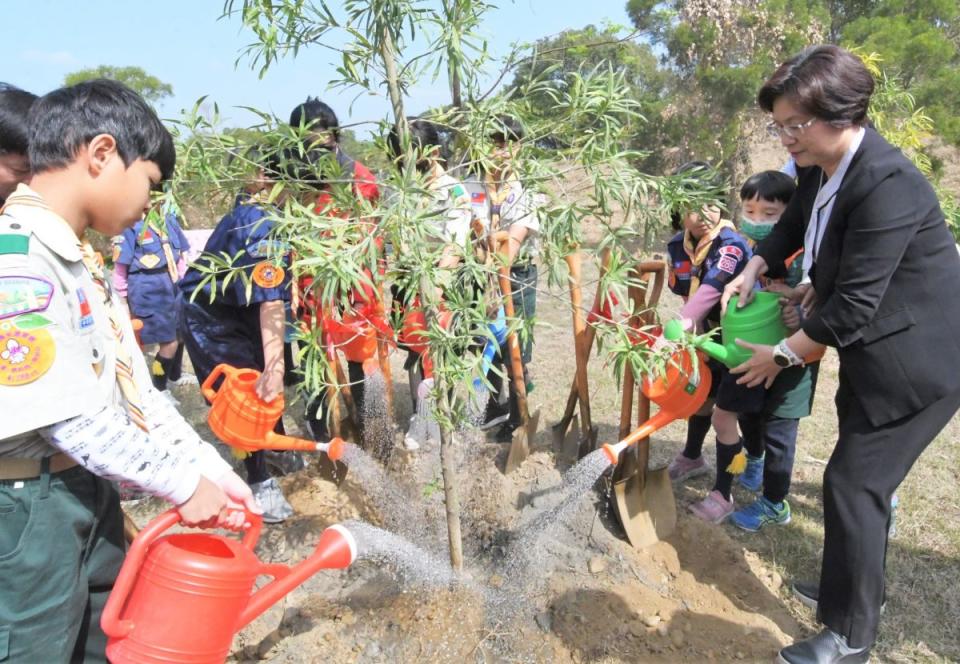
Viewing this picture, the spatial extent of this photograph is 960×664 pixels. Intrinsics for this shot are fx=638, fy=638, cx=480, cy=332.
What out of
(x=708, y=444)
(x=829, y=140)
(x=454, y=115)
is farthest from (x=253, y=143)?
(x=708, y=444)

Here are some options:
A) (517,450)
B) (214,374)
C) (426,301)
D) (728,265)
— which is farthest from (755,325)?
(214,374)

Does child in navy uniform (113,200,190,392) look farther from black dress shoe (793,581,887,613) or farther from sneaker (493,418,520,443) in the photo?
black dress shoe (793,581,887,613)

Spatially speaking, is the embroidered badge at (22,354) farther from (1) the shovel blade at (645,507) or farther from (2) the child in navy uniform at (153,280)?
(2) the child in navy uniform at (153,280)

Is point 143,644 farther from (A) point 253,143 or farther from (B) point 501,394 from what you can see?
(B) point 501,394

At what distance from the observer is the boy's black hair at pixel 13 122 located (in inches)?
68.5

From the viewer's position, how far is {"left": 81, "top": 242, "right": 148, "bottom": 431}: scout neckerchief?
149 cm

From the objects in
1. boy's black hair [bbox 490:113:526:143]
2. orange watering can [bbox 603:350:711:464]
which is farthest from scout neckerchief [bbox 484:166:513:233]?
orange watering can [bbox 603:350:711:464]

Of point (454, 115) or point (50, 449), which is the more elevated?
point (454, 115)

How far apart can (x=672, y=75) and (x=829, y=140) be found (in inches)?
373

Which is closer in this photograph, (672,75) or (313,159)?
(313,159)

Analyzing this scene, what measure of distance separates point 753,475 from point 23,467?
120 inches

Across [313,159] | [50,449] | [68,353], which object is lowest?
[50,449]

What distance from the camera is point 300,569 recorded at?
1503mm

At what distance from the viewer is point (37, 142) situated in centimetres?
131
